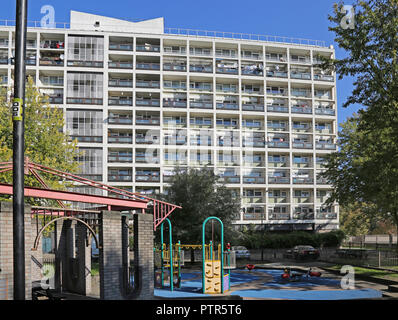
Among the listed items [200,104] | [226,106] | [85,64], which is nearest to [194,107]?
[200,104]

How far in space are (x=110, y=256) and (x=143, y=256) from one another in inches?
57.7

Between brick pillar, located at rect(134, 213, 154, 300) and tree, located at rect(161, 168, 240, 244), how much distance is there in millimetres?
18737

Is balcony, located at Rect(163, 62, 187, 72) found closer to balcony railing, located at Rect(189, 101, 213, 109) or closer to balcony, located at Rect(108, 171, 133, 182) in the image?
balcony railing, located at Rect(189, 101, 213, 109)

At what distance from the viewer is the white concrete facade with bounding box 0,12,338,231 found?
52406mm

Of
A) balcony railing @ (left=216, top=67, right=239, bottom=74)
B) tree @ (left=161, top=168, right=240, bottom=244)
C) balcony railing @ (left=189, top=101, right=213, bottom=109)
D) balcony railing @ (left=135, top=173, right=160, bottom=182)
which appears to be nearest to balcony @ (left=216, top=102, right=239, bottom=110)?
balcony railing @ (left=189, top=101, right=213, bottom=109)

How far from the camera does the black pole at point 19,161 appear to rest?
224 inches

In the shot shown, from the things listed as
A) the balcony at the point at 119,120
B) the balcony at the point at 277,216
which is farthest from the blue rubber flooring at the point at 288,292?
the balcony at the point at 119,120

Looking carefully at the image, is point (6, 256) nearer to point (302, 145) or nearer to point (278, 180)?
point (278, 180)

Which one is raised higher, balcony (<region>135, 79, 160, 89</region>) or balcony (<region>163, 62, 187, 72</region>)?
balcony (<region>163, 62, 187, 72</region>)

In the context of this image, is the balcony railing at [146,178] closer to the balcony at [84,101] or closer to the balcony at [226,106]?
the balcony at [84,101]

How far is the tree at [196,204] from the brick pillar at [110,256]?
1991 cm

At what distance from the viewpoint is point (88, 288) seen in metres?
15.6
